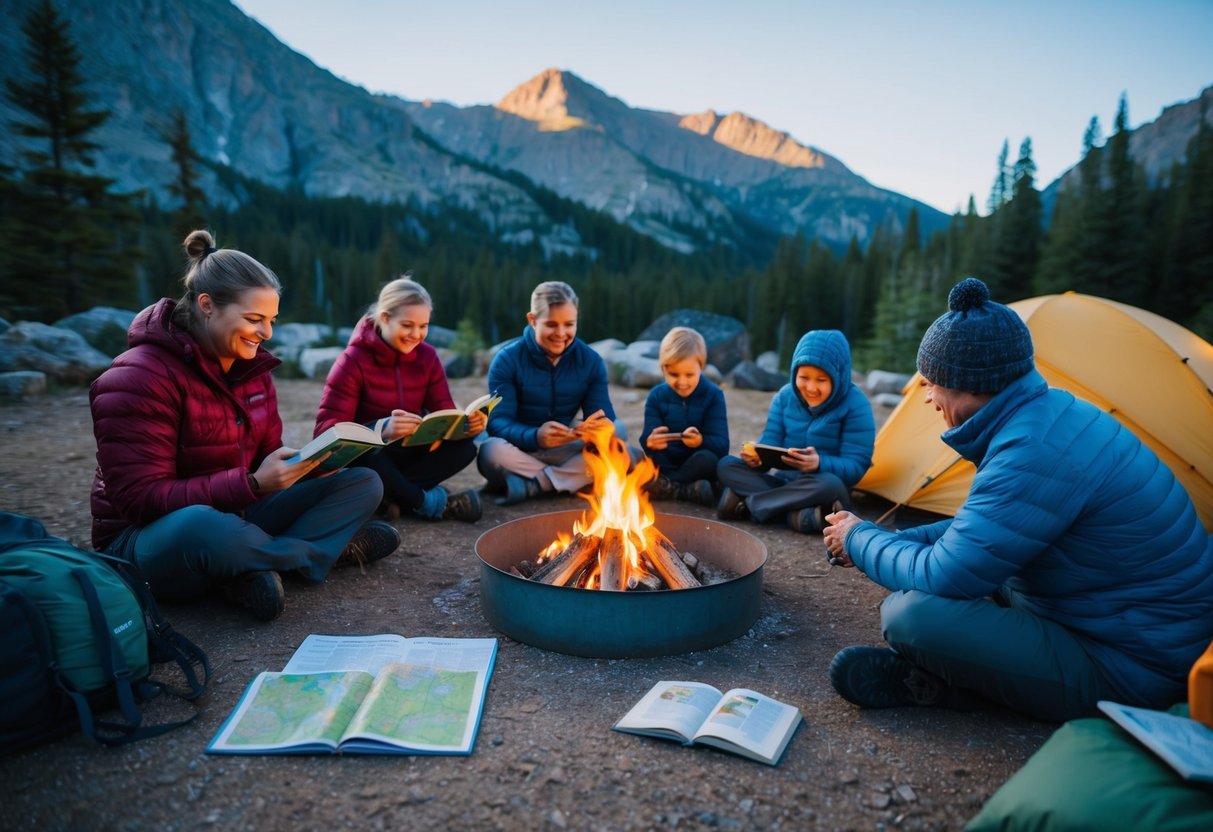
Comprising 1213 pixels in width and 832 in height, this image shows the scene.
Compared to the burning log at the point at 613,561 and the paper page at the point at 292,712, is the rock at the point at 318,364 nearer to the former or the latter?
the burning log at the point at 613,561

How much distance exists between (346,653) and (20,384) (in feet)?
31.4

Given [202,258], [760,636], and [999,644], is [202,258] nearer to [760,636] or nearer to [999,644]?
[760,636]

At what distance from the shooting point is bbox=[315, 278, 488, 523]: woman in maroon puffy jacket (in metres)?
5.27

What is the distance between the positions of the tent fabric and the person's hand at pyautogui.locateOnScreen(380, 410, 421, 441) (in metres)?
3.88

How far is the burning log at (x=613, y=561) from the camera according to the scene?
13.0ft

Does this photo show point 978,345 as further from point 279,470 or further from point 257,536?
point 257,536

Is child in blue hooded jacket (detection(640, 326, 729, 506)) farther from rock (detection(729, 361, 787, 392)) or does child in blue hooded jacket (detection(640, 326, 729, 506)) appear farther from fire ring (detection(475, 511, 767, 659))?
rock (detection(729, 361, 787, 392))

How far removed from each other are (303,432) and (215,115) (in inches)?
6229

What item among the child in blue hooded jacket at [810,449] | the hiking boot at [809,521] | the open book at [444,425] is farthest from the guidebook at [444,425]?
the hiking boot at [809,521]

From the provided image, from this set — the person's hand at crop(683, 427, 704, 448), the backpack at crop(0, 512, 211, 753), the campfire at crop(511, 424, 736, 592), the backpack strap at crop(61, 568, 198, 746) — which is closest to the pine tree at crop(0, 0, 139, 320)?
the person's hand at crop(683, 427, 704, 448)

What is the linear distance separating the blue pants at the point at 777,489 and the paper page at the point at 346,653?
3184mm

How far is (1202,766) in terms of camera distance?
6.42ft

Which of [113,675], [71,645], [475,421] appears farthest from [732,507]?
[71,645]

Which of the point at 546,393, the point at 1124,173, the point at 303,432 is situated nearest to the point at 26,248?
the point at 303,432
